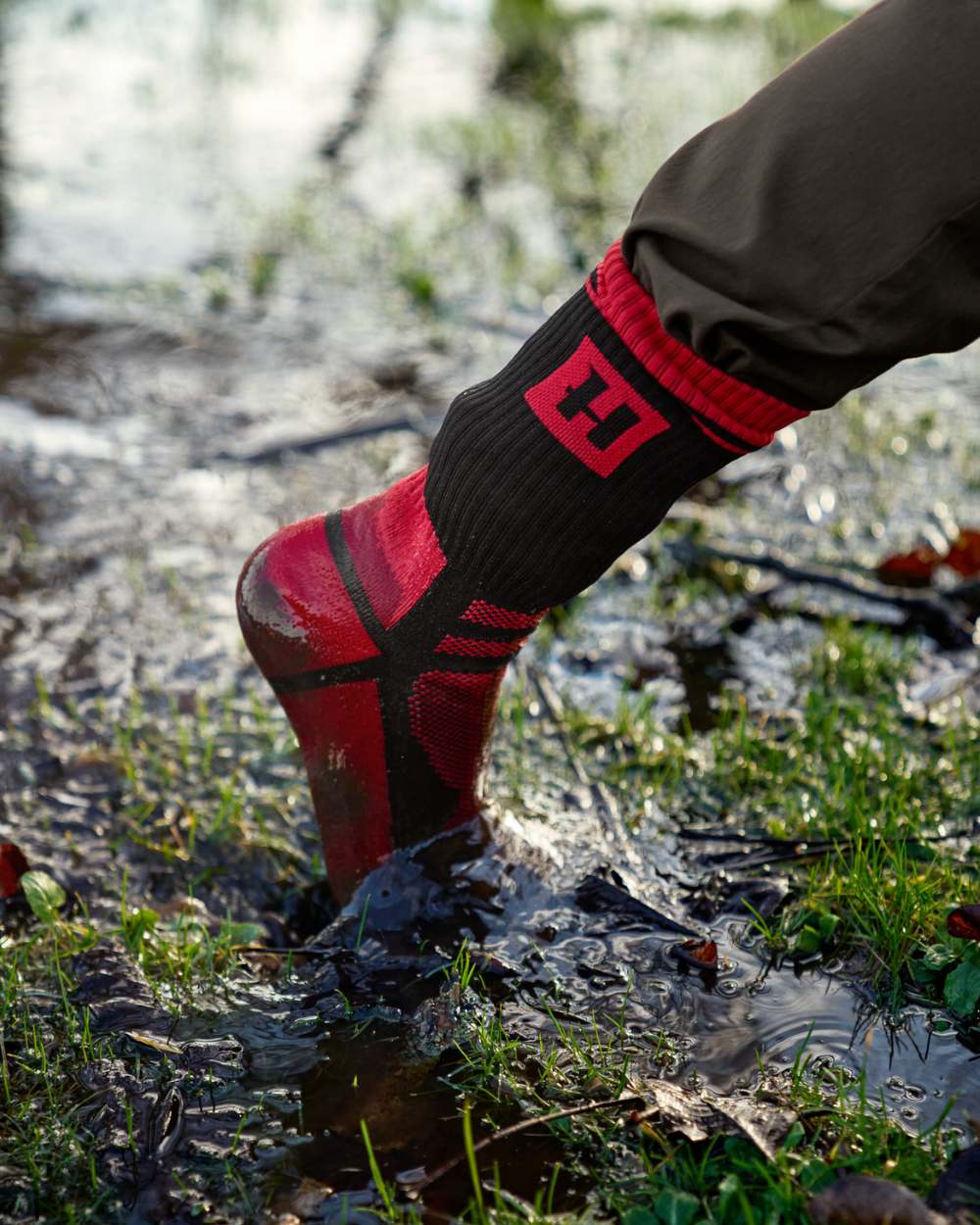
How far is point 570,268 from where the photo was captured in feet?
17.1

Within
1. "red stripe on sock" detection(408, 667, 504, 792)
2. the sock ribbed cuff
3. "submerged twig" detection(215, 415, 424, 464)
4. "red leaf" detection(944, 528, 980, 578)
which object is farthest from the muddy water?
the sock ribbed cuff

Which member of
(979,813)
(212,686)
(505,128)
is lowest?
(979,813)

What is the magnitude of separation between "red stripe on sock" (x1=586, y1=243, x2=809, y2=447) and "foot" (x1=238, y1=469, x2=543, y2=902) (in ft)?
1.34

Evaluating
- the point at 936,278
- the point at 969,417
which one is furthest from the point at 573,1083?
the point at 969,417

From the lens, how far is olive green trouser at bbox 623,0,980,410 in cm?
140

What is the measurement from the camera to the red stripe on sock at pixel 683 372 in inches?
60.8

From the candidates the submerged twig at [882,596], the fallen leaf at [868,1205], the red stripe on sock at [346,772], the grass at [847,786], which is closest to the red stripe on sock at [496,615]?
the red stripe on sock at [346,772]

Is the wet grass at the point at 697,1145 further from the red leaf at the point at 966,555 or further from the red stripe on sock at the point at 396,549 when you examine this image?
the red leaf at the point at 966,555

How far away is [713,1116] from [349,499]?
2.24 meters

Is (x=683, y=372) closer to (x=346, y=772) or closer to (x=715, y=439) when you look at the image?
(x=715, y=439)

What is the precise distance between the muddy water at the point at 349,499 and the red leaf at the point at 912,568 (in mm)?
152

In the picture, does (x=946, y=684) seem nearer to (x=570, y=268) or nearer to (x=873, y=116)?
(x=873, y=116)

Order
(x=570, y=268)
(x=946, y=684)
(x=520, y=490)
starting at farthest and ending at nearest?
(x=570, y=268), (x=946, y=684), (x=520, y=490)

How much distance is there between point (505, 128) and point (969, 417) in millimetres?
4352
